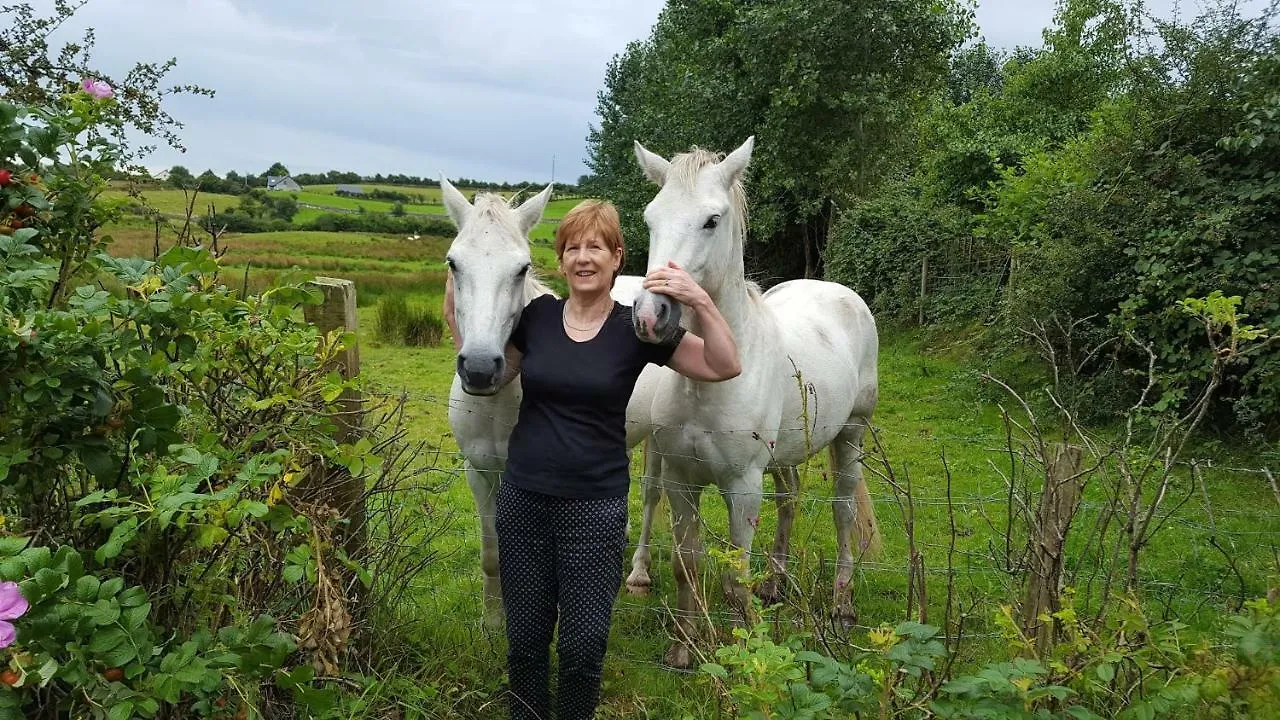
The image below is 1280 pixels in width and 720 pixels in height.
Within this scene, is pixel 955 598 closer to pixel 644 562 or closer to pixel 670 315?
pixel 644 562

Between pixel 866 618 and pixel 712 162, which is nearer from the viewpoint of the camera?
pixel 712 162

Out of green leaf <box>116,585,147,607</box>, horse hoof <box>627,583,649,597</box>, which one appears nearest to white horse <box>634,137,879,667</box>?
horse hoof <box>627,583,649,597</box>

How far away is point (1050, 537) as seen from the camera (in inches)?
83.3

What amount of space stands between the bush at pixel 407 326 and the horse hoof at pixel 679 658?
11431 mm

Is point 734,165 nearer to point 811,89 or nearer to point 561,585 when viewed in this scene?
point 561,585

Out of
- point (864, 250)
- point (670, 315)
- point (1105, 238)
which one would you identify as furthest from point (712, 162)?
point (864, 250)

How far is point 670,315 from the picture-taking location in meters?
2.30

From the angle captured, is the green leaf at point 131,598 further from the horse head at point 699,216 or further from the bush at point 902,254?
the bush at point 902,254

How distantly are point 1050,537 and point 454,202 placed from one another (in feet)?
7.64

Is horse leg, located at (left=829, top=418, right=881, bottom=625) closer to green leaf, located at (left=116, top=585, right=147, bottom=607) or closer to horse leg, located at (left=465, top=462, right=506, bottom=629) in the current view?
horse leg, located at (left=465, top=462, right=506, bottom=629)

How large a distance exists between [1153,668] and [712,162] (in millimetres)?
2170

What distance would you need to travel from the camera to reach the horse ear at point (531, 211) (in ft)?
9.32

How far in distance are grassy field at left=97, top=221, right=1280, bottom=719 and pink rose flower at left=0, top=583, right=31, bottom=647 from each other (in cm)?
83

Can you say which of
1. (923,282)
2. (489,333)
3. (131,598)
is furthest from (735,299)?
(923,282)
